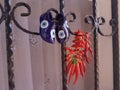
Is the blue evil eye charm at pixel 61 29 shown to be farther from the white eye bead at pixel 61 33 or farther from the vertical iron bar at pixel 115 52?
the vertical iron bar at pixel 115 52

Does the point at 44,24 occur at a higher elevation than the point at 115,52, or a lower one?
higher

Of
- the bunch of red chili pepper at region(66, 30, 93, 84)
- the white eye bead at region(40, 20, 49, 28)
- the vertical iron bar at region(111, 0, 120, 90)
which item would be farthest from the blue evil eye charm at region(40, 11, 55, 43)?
the vertical iron bar at region(111, 0, 120, 90)

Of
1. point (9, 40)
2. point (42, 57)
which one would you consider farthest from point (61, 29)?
point (42, 57)

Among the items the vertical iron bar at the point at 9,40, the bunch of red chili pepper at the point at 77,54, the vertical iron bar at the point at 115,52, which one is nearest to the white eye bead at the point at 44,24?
the vertical iron bar at the point at 9,40

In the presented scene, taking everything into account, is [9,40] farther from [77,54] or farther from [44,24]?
[77,54]

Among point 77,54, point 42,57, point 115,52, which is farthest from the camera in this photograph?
point 115,52

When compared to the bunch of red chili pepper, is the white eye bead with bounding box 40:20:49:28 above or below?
above

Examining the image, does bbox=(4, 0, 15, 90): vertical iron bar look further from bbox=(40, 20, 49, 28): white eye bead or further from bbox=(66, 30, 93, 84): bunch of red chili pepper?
bbox=(66, 30, 93, 84): bunch of red chili pepper

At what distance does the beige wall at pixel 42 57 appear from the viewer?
3.59ft

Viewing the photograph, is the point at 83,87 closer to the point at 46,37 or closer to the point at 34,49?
the point at 34,49

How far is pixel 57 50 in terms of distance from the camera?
4.30 feet

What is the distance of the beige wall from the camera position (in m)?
1.09

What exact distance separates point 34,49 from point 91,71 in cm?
48

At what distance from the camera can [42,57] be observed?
121 centimetres
